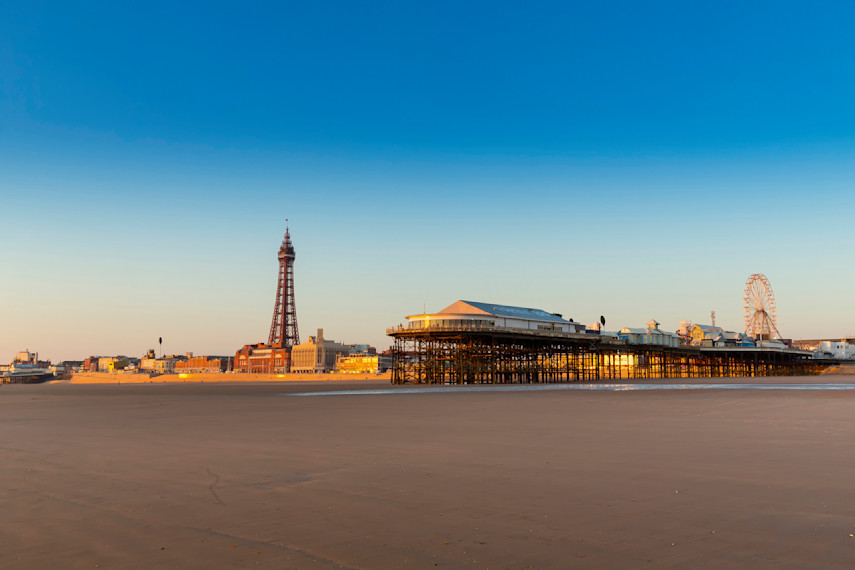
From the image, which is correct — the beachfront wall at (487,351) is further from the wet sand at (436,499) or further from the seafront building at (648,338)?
the wet sand at (436,499)

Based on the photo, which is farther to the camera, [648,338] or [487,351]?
[648,338]

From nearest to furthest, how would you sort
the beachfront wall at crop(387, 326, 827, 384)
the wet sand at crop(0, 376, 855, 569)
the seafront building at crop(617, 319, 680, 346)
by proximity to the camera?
the wet sand at crop(0, 376, 855, 569) → the beachfront wall at crop(387, 326, 827, 384) → the seafront building at crop(617, 319, 680, 346)

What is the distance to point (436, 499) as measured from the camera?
9.27 metres

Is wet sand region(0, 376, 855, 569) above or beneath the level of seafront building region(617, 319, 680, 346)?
beneath

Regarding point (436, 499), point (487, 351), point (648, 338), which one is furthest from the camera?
point (648, 338)

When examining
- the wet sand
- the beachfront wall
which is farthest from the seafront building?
the wet sand

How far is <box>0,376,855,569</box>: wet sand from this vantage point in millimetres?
Result: 6625

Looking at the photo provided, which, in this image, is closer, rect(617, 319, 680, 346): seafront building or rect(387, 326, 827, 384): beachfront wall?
rect(387, 326, 827, 384): beachfront wall

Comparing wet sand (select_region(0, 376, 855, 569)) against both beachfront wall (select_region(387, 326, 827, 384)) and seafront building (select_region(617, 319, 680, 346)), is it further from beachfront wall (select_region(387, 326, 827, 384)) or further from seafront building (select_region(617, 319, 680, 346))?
seafront building (select_region(617, 319, 680, 346))

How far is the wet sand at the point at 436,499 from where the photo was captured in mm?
6625

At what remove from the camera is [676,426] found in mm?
19500

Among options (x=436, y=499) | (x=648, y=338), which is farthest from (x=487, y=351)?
(x=436, y=499)

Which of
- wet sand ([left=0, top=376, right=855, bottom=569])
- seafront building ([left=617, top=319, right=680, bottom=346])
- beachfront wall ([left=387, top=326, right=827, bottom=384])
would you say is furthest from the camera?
seafront building ([left=617, top=319, right=680, bottom=346])

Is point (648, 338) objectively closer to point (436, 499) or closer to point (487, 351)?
point (487, 351)
